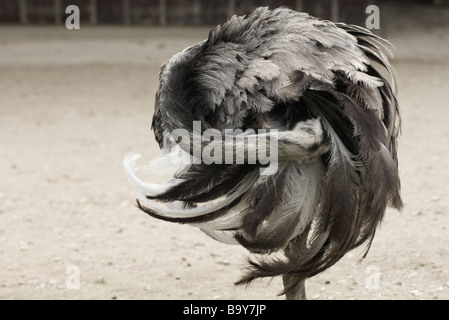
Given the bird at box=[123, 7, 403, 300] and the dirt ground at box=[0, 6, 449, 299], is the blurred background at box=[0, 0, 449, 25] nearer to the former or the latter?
the dirt ground at box=[0, 6, 449, 299]

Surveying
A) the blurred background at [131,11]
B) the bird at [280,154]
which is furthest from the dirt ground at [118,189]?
the bird at [280,154]

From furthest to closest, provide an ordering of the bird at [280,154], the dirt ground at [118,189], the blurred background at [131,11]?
the blurred background at [131,11] < the dirt ground at [118,189] < the bird at [280,154]

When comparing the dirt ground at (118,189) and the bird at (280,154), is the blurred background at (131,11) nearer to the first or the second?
the dirt ground at (118,189)

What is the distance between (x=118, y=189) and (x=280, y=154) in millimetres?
3390

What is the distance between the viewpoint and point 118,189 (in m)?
6.03

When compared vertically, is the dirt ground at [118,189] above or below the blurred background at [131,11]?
below

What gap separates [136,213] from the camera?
5586mm

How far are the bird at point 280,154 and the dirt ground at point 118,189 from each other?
1324 millimetres

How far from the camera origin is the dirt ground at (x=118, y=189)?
448 centimetres

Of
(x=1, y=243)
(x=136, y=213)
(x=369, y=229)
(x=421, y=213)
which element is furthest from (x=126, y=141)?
(x=369, y=229)

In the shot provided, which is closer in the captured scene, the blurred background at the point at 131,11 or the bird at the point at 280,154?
the bird at the point at 280,154

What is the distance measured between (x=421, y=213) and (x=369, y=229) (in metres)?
2.46

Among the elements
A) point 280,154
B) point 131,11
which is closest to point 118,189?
point 280,154

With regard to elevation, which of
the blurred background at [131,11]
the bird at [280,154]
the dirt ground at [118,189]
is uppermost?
the bird at [280,154]
